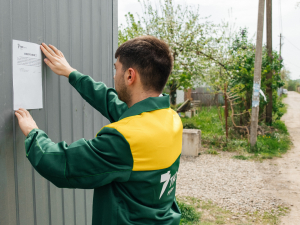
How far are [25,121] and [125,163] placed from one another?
0.68 metres

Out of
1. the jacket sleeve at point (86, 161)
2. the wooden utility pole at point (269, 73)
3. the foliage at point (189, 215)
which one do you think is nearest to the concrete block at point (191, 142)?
the foliage at point (189, 215)

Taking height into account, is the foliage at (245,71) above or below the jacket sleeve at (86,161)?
above

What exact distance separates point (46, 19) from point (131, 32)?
38.6 feet

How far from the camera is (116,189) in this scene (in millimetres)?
1402

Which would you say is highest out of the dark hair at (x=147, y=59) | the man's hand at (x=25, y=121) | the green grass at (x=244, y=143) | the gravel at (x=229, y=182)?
the dark hair at (x=147, y=59)

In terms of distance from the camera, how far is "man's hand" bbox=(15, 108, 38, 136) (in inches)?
57.9

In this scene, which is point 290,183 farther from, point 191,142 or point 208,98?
point 208,98

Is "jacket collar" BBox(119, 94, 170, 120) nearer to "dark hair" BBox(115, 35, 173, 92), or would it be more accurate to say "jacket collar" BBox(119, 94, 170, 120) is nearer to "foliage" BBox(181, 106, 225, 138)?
"dark hair" BBox(115, 35, 173, 92)

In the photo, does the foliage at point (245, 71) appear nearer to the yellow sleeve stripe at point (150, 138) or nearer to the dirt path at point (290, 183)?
the dirt path at point (290, 183)

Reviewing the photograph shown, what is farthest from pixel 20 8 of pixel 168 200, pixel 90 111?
pixel 168 200

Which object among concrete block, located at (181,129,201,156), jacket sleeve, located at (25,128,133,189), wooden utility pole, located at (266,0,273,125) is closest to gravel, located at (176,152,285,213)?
concrete block, located at (181,129,201,156)

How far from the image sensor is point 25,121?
1534 mm

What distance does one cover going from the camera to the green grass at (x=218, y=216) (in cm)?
417

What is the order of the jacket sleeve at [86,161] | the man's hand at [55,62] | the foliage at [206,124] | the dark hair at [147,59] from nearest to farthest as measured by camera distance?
the jacket sleeve at [86,161], the dark hair at [147,59], the man's hand at [55,62], the foliage at [206,124]
